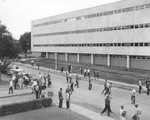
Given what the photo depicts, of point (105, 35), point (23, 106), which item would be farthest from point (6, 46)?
point (105, 35)

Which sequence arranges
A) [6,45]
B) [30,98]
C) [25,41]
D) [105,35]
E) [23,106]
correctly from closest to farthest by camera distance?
[23,106], [30,98], [6,45], [105,35], [25,41]

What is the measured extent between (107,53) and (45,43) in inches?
1133

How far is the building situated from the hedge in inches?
974

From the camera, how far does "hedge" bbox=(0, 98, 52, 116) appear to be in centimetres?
1350

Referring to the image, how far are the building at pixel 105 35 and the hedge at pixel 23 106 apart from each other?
24.7 m

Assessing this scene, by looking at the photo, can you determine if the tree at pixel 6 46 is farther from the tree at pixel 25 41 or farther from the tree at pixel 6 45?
the tree at pixel 25 41

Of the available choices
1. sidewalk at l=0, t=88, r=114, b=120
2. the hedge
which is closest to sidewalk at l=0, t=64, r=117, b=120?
sidewalk at l=0, t=88, r=114, b=120

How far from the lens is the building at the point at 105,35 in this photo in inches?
1401

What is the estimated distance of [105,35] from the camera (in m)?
42.4

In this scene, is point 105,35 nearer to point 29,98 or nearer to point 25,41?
point 29,98

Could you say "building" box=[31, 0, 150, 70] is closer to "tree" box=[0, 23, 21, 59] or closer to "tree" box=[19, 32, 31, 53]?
"tree" box=[0, 23, 21, 59]

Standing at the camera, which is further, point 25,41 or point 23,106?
point 25,41

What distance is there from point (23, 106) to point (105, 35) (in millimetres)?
31303

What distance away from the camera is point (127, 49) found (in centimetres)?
3772
